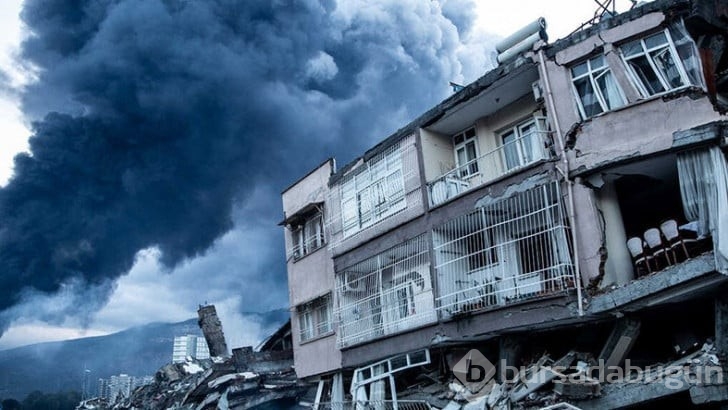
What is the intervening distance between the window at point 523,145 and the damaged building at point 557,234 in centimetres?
6

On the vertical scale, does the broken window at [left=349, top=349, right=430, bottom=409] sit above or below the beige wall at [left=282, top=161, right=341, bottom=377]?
below

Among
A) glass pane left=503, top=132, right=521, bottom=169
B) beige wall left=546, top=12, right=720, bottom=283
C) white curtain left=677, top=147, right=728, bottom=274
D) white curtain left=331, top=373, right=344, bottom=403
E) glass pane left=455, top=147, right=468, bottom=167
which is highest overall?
glass pane left=455, top=147, right=468, bottom=167

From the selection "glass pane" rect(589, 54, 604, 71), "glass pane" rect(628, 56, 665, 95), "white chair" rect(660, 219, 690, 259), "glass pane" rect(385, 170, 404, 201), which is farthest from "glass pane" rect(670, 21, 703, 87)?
"glass pane" rect(385, 170, 404, 201)

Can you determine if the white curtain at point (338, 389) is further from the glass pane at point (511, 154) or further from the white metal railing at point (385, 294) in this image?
the glass pane at point (511, 154)

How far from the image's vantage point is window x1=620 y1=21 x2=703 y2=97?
1192cm

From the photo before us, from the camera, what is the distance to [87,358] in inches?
7224

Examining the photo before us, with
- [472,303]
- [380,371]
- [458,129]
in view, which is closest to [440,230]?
[472,303]

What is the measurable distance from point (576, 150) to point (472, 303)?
4.55 metres

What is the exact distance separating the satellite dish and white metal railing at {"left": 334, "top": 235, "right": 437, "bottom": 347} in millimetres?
1105

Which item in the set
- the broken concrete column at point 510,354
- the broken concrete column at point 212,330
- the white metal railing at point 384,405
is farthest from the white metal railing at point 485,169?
the broken concrete column at point 212,330

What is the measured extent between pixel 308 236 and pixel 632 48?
12.8 m

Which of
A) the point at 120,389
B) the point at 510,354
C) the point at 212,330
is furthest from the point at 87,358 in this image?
the point at 510,354

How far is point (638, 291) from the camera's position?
36.3 feet

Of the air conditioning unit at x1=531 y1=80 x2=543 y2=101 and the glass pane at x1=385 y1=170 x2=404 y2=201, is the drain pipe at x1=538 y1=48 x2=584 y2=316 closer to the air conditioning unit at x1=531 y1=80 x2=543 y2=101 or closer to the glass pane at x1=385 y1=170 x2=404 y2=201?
the air conditioning unit at x1=531 y1=80 x2=543 y2=101
